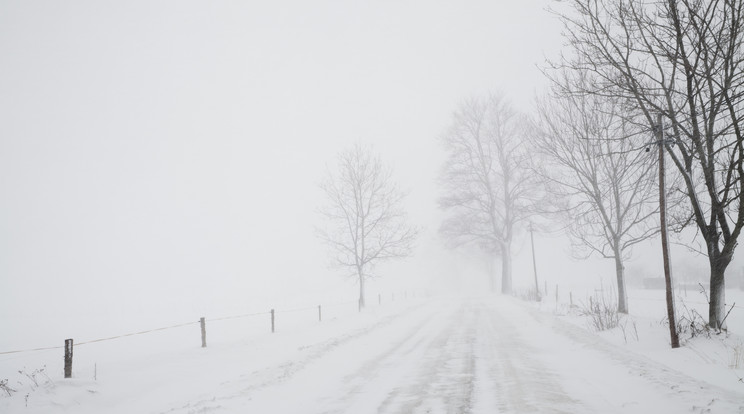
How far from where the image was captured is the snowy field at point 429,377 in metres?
4.96

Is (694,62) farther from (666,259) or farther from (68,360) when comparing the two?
(68,360)

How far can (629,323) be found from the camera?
1061 centimetres

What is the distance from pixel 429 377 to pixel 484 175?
23166 millimetres

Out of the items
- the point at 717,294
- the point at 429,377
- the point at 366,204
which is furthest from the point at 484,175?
the point at 429,377

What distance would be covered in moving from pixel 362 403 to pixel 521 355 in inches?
168

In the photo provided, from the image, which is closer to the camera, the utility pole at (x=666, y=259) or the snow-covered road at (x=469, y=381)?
the snow-covered road at (x=469, y=381)

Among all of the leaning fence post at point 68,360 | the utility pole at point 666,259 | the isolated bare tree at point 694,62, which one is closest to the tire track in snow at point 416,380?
the utility pole at point 666,259

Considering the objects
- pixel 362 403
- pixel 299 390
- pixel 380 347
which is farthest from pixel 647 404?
pixel 380 347

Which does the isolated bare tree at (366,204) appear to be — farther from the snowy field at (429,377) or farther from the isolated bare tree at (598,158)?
the snowy field at (429,377)

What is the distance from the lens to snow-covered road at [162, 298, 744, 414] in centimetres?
478

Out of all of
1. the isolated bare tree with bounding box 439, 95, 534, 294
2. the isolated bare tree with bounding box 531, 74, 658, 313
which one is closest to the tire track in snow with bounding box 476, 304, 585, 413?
the isolated bare tree with bounding box 531, 74, 658, 313

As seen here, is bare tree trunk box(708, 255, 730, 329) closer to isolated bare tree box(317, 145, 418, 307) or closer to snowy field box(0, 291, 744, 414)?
snowy field box(0, 291, 744, 414)

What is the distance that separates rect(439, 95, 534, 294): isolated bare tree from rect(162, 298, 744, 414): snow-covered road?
17406 millimetres

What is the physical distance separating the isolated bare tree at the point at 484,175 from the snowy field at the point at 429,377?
15.9m
